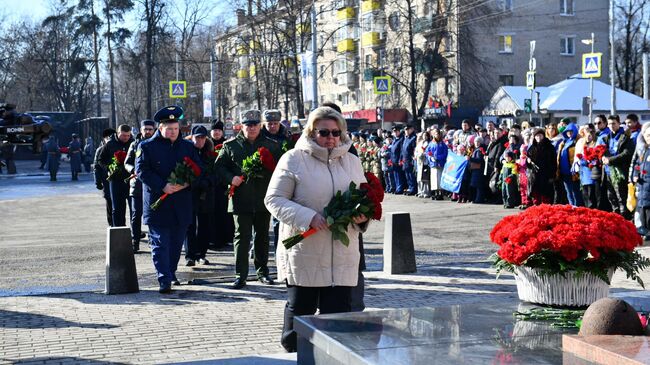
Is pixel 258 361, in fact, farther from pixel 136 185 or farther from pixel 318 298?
pixel 136 185

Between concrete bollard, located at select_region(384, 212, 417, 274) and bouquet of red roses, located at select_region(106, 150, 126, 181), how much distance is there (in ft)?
16.9

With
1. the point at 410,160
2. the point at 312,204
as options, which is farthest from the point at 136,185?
the point at 410,160

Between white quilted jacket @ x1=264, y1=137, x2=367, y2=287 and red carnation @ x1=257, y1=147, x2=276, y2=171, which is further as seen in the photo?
red carnation @ x1=257, y1=147, x2=276, y2=171

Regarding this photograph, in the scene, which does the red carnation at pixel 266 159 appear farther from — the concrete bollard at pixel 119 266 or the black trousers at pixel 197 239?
the black trousers at pixel 197 239

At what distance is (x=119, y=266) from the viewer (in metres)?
10.6

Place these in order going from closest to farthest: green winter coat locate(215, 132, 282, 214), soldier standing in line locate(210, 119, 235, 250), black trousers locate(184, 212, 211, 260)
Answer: green winter coat locate(215, 132, 282, 214), black trousers locate(184, 212, 211, 260), soldier standing in line locate(210, 119, 235, 250)

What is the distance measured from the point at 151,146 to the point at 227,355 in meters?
4.18

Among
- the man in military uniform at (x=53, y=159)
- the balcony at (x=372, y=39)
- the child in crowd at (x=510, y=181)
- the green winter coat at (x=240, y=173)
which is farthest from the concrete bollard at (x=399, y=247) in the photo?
the balcony at (x=372, y=39)

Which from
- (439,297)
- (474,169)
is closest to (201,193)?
(439,297)

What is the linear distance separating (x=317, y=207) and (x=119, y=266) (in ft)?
15.8

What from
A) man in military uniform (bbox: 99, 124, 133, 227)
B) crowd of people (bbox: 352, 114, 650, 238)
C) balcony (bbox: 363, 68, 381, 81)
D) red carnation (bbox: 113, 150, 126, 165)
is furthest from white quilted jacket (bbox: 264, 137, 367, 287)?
balcony (bbox: 363, 68, 381, 81)

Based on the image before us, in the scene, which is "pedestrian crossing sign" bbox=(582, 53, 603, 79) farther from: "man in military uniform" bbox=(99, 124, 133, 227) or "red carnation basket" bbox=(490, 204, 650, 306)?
"red carnation basket" bbox=(490, 204, 650, 306)

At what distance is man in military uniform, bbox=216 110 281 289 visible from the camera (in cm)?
1070

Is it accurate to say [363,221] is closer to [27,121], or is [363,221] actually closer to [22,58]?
[27,121]
